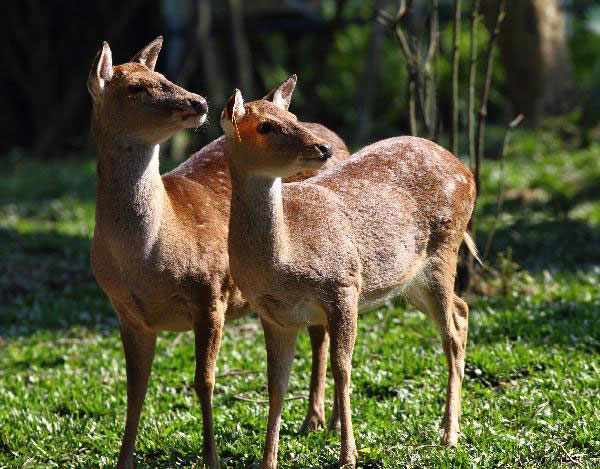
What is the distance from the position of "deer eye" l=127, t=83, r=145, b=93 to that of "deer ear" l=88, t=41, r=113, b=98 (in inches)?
6.8

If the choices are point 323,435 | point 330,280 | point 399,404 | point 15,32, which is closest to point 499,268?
point 399,404

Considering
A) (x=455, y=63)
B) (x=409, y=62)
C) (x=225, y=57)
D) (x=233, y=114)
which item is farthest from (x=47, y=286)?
(x=225, y=57)

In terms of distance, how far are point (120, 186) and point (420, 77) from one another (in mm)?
3085

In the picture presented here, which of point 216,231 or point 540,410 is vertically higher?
point 216,231

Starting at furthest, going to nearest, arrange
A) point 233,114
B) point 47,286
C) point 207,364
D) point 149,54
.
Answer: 1. point 47,286
2. point 149,54
3. point 207,364
4. point 233,114

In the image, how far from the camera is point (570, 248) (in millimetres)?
8695

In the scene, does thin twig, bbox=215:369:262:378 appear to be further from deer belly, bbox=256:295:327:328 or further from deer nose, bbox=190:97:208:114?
deer nose, bbox=190:97:208:114

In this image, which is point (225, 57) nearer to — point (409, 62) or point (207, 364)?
point (409, 62)

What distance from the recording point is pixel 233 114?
427cm

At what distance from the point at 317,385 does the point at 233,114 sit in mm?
1863

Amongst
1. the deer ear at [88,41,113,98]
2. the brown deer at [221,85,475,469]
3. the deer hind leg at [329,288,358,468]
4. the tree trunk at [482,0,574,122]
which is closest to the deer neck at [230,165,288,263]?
the brown deer at [221,85,475,469]

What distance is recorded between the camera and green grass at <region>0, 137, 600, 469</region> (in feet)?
16.6

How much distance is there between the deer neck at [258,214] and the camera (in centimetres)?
438

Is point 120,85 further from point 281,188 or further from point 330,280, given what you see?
point 330,280
